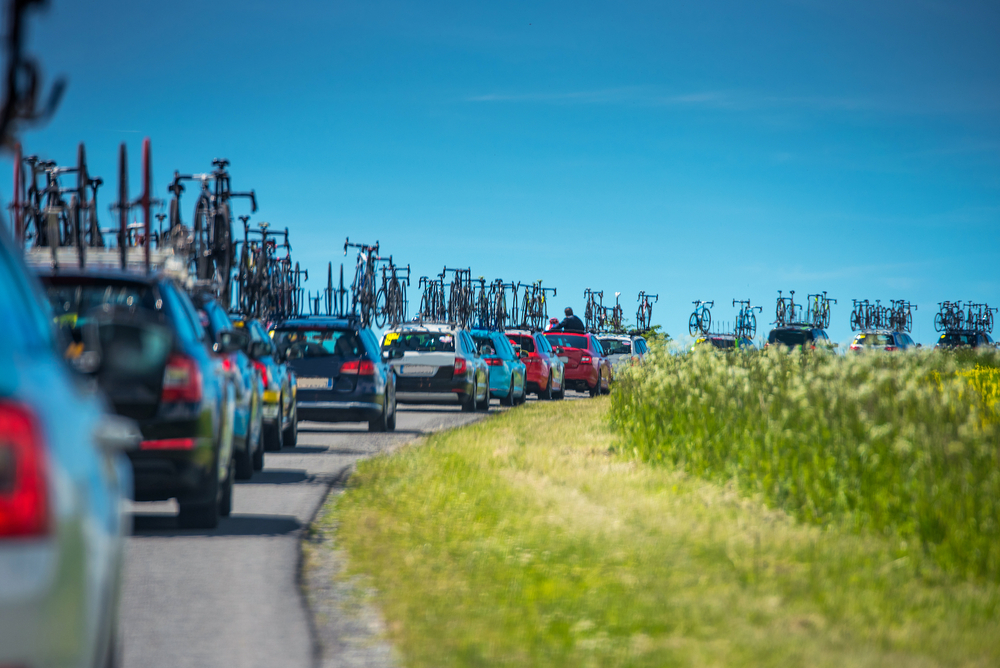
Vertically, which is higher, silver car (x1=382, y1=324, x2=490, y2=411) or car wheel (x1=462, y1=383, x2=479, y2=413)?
silver car (x1=382, y1=324, x2=490, y2=411)

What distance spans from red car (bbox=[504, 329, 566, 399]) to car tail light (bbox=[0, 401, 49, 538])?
28.8 m

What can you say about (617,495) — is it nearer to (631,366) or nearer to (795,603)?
(795,603)

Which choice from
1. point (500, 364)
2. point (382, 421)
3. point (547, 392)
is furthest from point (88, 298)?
point (547, 392)

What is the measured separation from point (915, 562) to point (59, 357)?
17.2 feet

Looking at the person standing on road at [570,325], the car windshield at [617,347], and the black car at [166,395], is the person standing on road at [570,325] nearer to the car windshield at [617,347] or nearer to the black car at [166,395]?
the car windshield at [617,347]

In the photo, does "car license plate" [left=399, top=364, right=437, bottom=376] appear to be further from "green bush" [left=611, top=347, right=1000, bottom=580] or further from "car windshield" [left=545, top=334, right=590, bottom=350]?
"car windshield" [left=545, top=334, right=590, bottom=350]

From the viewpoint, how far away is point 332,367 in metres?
18.1

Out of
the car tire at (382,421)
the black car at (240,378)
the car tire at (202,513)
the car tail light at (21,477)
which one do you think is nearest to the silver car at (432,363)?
the car tire at (382,421)

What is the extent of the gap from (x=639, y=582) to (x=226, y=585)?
2332 millimetres

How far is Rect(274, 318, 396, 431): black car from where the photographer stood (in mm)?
18016

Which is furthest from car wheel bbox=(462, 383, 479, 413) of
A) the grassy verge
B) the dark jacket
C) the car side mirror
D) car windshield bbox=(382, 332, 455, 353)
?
the car side mirror

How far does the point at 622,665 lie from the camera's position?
5141mm

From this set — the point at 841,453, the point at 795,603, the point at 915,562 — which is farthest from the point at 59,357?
the point at 841,453

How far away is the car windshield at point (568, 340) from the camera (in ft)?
119
